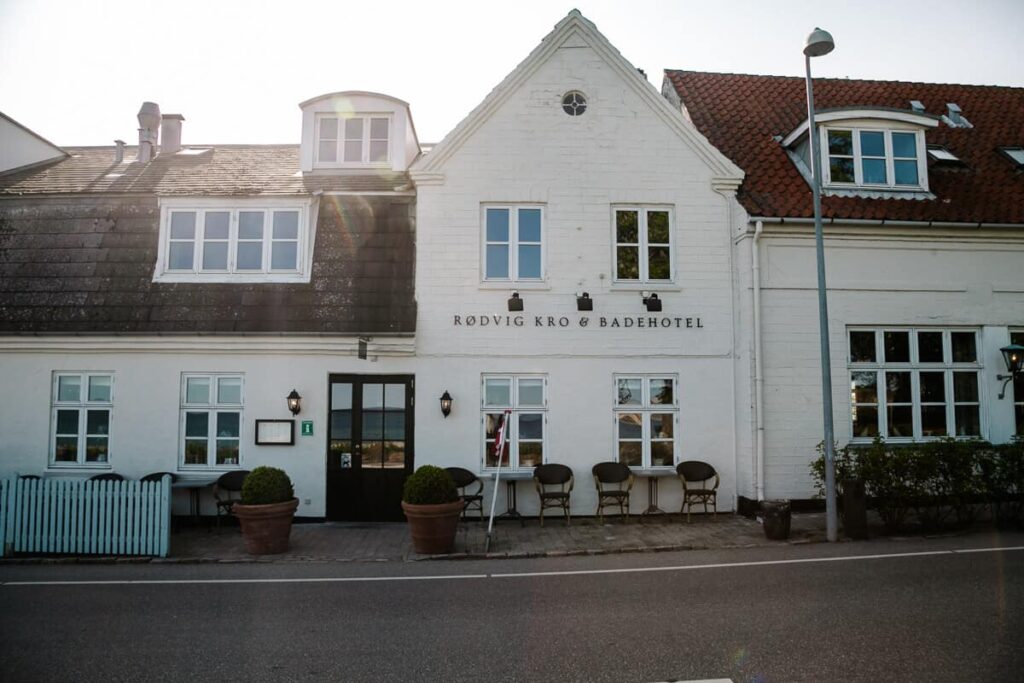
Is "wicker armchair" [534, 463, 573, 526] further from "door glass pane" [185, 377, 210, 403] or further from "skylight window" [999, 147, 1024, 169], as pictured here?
"skylight window" [999, 147, 1024, 169]

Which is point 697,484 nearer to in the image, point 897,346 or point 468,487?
point 468,487

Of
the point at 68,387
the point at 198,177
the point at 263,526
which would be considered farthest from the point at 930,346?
the point at 68,387

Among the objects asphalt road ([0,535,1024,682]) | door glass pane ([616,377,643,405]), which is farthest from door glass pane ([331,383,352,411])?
door glass pane ([616,377,643,405])

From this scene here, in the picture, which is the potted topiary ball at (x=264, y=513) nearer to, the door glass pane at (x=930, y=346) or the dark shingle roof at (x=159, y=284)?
the dark shingle roof at (x=159, y=284)

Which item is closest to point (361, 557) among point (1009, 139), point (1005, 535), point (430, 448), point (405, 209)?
point (430, 448)

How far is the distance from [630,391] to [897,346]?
5.79 meters

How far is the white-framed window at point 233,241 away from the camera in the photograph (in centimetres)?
1296

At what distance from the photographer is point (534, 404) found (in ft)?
42.1

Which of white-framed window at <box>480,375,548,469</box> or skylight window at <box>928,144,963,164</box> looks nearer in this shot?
white-framed window at <box>480,375,548,469</box>

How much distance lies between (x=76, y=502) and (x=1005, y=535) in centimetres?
1505

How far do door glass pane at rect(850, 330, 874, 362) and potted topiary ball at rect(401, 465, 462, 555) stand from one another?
8853 millimetres

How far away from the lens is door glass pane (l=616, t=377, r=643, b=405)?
12945 millimetres

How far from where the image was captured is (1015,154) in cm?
1555

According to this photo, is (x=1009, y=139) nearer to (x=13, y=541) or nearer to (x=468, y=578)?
(x=468, y=578)
